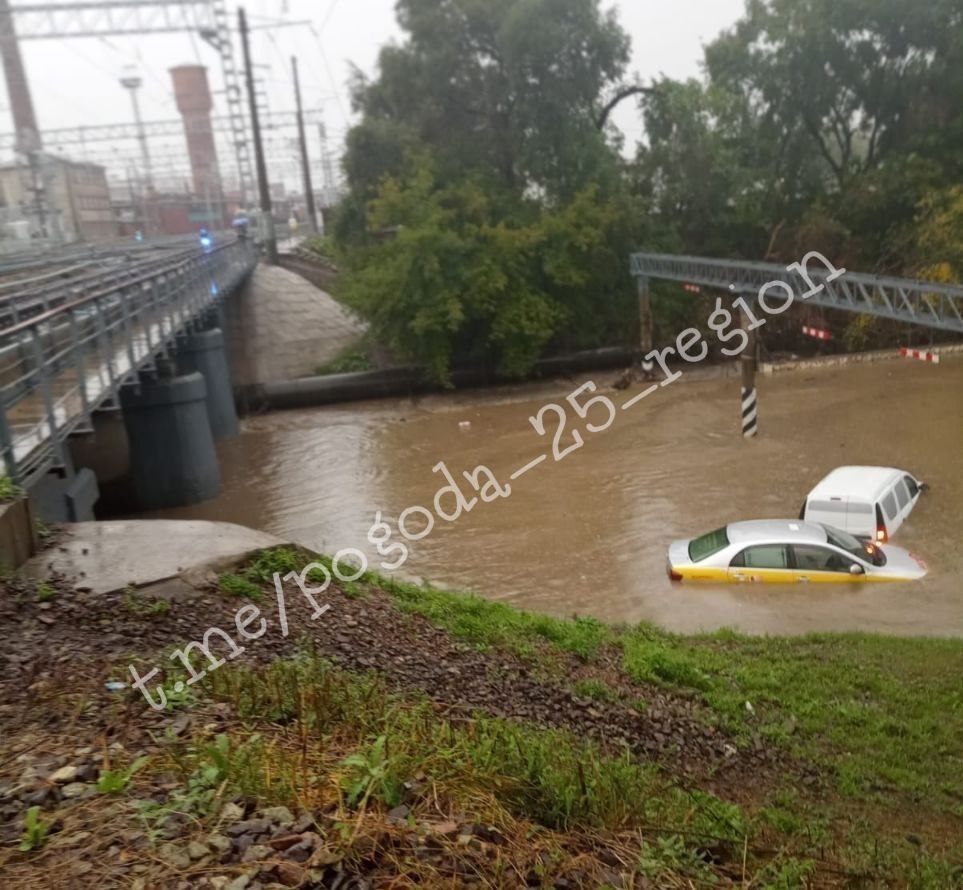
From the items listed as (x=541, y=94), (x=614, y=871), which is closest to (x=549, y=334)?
(x=541, y=94)

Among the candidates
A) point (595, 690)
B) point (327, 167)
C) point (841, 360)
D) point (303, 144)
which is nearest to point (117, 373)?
point (595, 690)

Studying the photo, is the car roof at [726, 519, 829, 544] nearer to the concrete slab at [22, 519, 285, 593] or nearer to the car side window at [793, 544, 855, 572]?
the car side window at [793, 544, 855, 572]

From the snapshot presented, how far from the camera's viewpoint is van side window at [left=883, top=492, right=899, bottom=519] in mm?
13250

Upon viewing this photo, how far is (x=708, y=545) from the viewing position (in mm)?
12148

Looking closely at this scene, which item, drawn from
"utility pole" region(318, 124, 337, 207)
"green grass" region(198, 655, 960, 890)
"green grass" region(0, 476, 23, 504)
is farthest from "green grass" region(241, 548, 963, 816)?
"utility pole" region(318, 124, 337, 207)

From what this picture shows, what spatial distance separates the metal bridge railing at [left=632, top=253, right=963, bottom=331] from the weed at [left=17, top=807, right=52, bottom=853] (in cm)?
1593

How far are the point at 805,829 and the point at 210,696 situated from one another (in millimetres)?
3796

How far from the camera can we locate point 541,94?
3045 cm

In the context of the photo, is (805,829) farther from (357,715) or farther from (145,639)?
(145,639)

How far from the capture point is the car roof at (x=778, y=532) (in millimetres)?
11484

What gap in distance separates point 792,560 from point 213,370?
17720mm

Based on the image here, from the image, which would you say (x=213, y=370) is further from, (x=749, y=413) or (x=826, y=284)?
(x=826, y=284)

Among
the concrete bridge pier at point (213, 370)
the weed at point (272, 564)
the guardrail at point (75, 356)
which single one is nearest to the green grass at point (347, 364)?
the concrete bridge pier at point (213, 370)

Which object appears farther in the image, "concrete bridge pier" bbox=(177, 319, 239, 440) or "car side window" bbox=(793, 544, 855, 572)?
"concrete bridge pier" bbox=(177, 319, 239, 440)
